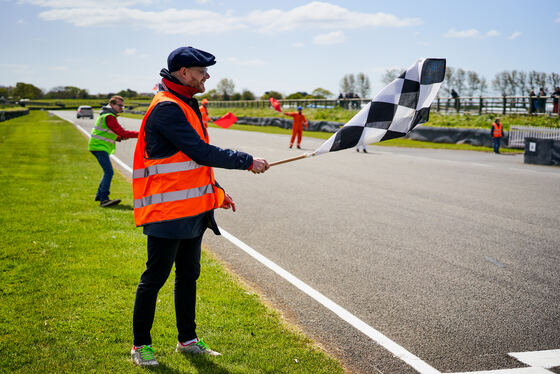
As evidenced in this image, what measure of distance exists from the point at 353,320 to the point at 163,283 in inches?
64.2

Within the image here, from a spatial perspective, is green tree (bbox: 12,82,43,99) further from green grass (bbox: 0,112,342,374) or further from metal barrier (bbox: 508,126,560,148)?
green grass (bbox: 0,112,342,374)

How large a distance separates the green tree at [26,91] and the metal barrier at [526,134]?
161 m

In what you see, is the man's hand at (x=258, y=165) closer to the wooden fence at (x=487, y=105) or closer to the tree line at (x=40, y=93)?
the wooden fence at (x=487, y=105)

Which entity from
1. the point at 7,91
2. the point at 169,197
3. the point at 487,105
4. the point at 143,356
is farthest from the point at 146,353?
the point at 7,91

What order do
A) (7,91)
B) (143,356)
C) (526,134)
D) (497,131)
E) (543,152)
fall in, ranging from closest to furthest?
(143,356)
(543,152)
(497,131)
(526,134)
(7,91)

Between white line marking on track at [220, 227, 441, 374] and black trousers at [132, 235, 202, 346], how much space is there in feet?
4.35

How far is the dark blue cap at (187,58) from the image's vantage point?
116 inches

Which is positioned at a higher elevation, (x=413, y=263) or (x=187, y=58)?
(x=187, y=58)

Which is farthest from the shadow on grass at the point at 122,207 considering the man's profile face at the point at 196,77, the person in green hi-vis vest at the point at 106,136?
the man's profile face at the point at 196,77

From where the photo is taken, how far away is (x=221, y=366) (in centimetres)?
312

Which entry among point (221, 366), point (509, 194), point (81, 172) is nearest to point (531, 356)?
point (221, 366)

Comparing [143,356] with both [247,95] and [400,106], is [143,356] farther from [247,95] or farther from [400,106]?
[247,95]

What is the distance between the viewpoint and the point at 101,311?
386 cm

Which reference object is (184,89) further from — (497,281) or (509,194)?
(509,194)
